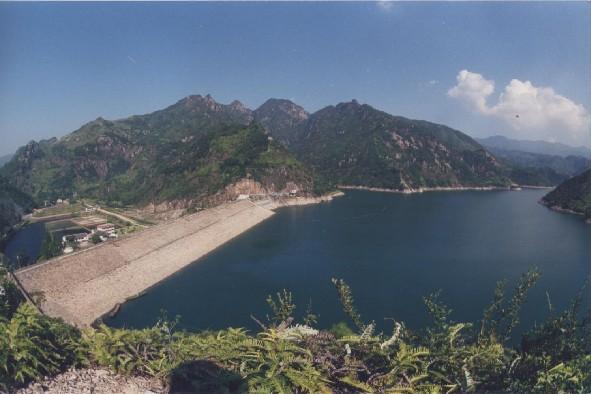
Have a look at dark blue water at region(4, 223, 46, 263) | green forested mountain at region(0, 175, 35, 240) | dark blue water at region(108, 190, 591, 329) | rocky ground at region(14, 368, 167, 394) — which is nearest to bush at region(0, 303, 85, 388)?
rocky ground at region(14, 368, 167, 394)

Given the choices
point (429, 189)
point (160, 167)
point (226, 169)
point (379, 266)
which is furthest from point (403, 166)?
point (379, 266)

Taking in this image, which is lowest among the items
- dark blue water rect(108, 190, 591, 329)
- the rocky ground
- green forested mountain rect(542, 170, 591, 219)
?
dark blue water rect(108, 190, 591, 329)

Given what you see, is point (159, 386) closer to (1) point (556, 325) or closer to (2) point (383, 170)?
(1) point (556, 325)

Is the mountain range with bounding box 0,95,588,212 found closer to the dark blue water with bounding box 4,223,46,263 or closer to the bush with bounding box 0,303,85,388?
the dark blue water with bounding box 4,223,46,263

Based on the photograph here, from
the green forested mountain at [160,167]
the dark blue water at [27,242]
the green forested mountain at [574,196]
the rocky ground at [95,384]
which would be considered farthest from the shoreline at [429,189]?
the rocky ground at [95,384]

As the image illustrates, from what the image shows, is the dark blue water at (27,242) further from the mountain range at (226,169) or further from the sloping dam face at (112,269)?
the mountain range at (226,169)
